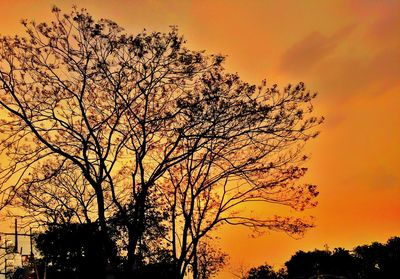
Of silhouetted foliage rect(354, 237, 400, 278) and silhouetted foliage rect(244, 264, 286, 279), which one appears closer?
silhouetted foliage rect(354, 237, 400, 278)

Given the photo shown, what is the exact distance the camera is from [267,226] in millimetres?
21547

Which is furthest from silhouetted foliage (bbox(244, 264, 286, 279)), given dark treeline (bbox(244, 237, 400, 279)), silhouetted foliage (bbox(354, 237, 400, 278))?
silhouetted foliage (bbox(354, 237, 400, 278))

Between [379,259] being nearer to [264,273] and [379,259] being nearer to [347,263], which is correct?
[347,263]

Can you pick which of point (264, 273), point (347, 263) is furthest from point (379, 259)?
point (264, 273)

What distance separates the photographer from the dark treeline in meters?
44.0

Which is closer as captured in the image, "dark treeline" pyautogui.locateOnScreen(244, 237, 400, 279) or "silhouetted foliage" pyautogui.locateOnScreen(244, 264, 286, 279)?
"dark treeline" pyautogui.locateOnScreen(244, 237, 400, 279)

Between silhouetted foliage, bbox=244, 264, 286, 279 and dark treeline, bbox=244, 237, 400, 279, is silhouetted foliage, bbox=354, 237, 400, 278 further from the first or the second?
silhouetted foliage, bbox=244, 264, 286, 279

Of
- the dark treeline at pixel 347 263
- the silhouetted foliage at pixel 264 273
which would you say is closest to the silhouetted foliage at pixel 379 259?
the dark treeline at pixel 347 263

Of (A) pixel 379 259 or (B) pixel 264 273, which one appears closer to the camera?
(A) pixel 379 259

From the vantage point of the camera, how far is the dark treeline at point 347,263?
1731 inches

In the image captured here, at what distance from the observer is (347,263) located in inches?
2325

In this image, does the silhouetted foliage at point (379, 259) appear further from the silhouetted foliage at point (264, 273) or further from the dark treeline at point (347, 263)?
the silhouetted foliage at point (264, 273)

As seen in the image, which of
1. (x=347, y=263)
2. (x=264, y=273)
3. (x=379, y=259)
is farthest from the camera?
(x=264, y=273)

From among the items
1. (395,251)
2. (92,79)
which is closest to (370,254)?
(395,251)
